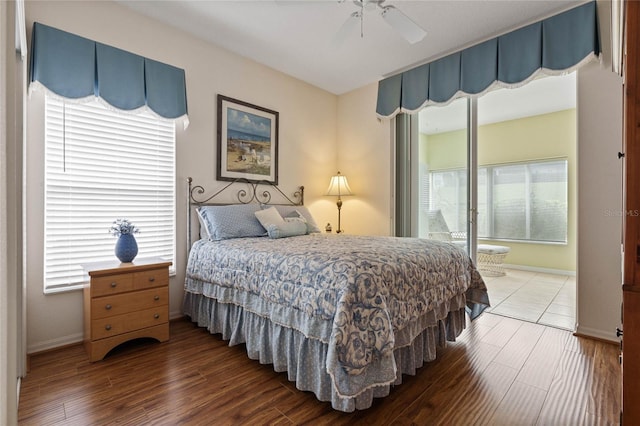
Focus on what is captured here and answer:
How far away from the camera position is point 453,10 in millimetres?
2643

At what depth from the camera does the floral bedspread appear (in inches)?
56.9

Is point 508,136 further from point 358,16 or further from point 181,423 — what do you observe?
point 181,423

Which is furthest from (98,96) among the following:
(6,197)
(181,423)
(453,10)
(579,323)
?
(579,323)

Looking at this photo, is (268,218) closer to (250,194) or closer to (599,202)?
(250,194)

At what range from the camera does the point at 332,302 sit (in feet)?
4.97

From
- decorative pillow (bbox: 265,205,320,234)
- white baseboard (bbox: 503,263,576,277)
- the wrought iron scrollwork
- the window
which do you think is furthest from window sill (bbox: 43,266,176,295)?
white baseboard (bbox: 503,263,576,277)

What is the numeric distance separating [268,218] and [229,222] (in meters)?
0.37

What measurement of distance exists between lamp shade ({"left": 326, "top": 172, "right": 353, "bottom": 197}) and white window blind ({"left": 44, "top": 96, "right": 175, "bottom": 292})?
2061 mm

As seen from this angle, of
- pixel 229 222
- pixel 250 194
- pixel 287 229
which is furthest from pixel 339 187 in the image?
pixel 229 222

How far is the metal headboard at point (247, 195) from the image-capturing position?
9.95ft

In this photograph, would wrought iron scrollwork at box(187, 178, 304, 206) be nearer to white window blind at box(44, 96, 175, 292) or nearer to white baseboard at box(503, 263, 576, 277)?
white window blind at box(44, 96, 175, 292)

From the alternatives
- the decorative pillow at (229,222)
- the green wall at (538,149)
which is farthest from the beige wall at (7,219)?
the green wall at (538,149)

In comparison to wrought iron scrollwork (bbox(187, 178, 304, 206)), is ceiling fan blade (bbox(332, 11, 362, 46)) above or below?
above

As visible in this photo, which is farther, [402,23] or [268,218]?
[268,218]
